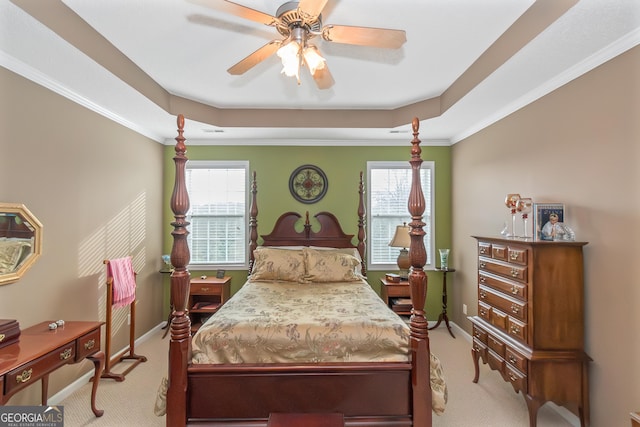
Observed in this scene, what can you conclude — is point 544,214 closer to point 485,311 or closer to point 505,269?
point 505,269

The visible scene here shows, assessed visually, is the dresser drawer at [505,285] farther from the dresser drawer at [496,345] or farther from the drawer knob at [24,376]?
the drawer knob at [24,376]

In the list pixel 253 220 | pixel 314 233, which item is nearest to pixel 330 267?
pixel 314 233

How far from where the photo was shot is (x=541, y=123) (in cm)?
281

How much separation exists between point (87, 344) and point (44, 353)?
1.33 ft

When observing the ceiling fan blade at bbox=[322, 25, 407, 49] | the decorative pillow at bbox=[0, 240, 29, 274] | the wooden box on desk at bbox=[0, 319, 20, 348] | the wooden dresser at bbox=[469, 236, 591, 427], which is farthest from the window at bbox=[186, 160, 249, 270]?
the wooden dresser at bbox=[469, 236, 591, 427]

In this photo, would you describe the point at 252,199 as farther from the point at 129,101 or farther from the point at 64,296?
the point at 64,296

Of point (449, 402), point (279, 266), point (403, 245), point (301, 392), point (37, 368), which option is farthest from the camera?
point (403, 245)

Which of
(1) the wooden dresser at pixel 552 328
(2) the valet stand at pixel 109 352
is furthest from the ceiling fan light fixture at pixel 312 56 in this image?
(2) the valet stand at pixel 109 352

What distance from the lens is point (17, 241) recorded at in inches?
92.0

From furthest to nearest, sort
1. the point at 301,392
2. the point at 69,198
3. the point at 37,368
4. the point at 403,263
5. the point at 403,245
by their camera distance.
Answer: the point at 403,263, the point at 403,245, the point at 69,198, the point at 301,392, the point at 37,368

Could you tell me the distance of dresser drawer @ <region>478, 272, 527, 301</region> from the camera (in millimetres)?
2342

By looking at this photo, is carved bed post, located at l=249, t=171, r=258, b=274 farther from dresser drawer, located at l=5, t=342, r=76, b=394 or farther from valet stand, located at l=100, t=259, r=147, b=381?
dresser drawer, located at l=5, t=342, r=76, b=394

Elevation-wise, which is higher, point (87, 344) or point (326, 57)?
point (326, 57)

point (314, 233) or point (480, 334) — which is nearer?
point (480, 334)
